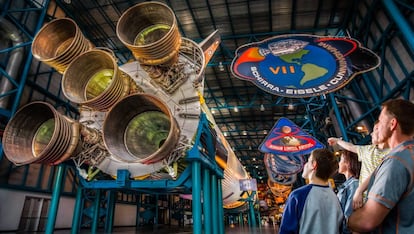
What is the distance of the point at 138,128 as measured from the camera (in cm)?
521

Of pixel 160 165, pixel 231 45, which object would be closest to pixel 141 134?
pixel 160 165

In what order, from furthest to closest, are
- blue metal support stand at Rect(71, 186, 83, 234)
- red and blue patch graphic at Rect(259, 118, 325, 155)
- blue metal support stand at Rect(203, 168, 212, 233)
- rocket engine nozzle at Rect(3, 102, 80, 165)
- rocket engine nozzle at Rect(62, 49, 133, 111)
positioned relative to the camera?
1. red and blue patch graphic at Rect(259, 118, 325, 155)
2. blue metal support stand at Rect(71, 186, 83, 234)
3. blue metal support stand at Rect(203, 168, 212, 233)
4. rocket engine nozzle at Rect(62, 49, 133, 111)
5. rocket engine nozzle at Rect(3, 102, 80, 165)

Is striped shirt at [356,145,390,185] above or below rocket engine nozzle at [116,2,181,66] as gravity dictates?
below

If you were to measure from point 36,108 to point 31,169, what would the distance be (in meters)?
8.02

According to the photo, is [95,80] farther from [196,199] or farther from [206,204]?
[206,204]

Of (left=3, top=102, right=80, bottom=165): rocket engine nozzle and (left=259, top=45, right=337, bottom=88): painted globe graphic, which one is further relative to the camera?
(left=259, top=45, right=337, bottom=88): painted globe graphic

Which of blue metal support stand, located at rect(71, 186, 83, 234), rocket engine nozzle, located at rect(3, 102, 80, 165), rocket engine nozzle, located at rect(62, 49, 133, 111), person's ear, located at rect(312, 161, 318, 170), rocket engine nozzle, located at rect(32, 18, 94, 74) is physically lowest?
blue metal support stand, located at rect(71, 186, 83, 234)

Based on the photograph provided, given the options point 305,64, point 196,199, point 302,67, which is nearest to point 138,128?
point 196,199

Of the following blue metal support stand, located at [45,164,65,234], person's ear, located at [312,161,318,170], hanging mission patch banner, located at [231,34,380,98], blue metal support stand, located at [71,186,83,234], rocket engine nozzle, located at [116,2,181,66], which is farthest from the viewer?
hanging mission patch banner, located at [231,34,380,98]

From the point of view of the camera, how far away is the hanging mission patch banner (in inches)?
246

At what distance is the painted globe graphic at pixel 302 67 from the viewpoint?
6340 mm

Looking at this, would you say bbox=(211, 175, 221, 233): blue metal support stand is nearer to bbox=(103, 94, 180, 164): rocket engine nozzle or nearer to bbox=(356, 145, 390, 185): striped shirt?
bbox=(103, 94, 180, 164): rocket engine nozzle

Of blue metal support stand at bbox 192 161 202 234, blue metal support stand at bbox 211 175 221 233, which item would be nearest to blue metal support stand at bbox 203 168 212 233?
blue metal support stand at bbox 211 175 221 233

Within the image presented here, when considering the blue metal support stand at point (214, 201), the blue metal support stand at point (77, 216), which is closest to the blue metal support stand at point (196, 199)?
the blue metal support stand at point (214, 201)
